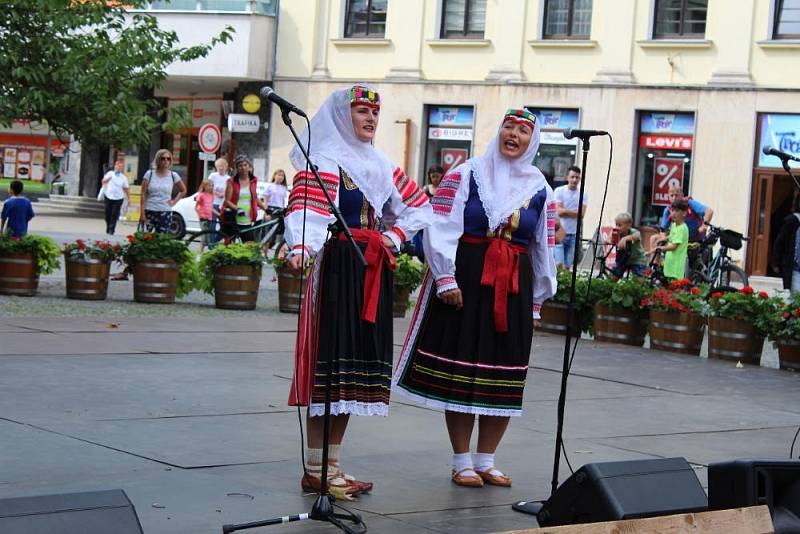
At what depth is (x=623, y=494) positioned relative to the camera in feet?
16.8

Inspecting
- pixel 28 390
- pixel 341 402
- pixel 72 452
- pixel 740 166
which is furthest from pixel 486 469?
pixel 740 166

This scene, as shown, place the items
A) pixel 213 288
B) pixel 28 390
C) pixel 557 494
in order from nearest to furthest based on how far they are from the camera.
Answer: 1. pixel 557 494
2. pixel 28 390
3. pixel 213 288

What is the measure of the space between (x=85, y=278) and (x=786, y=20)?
61.3 ft

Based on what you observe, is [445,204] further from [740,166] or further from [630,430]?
[740,166]

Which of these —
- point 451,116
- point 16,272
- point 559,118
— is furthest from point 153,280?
point 451,116

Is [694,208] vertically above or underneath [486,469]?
above

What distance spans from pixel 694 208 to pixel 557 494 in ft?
51.7

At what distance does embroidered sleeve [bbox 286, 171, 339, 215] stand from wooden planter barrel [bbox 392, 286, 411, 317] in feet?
30.1

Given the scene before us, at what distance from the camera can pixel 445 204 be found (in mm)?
7148

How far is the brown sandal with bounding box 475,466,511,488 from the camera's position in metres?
7.08

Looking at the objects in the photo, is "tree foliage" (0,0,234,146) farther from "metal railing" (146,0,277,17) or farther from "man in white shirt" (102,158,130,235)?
"metal railing" (146,0,277,17)

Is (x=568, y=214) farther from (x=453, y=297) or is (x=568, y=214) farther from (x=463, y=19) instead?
(x=463, y=19)

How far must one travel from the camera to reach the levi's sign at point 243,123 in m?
35.2

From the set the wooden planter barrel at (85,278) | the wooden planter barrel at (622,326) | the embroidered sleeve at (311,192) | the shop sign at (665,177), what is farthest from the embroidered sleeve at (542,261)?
the shop sign at (665,177)
